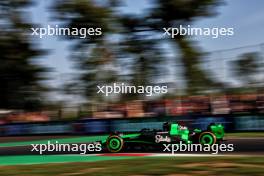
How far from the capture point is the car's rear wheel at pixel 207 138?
9.38m

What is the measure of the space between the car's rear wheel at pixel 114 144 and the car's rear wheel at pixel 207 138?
1.81 m

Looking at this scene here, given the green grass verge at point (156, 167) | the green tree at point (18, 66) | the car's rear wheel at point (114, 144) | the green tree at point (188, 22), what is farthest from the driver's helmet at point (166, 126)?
the green tree at point (188, 22)

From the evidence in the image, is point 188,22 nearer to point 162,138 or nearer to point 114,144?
point 114,144

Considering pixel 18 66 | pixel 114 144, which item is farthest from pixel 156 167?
pixel 18 66

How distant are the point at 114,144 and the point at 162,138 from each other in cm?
132

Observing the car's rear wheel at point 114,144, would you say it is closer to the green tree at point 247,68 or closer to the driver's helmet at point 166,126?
the driver's helmet at point 166,126

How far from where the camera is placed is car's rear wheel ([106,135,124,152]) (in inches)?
405

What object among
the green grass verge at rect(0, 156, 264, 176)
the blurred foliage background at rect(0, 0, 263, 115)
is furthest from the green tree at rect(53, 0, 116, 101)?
the green grass verge at rect(0, 156, 264, 176)

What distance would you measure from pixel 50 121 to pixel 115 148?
4.75 m

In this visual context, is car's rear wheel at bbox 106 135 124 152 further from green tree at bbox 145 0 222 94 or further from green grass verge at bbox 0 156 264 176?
green tree at bbox 145 0 222 94

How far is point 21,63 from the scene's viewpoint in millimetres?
10812

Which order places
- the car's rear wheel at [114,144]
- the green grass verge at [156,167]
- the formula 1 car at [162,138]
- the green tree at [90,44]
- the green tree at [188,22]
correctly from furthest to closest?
the green tree at [188,22]
the green tree at [90,44]
the car's rear wheel at [114,144]
the formula 1 car at [162,138]
the green grass verge at [156,167]

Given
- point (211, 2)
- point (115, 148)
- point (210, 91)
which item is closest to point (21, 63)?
point (115, 148)

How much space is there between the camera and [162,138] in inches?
382
